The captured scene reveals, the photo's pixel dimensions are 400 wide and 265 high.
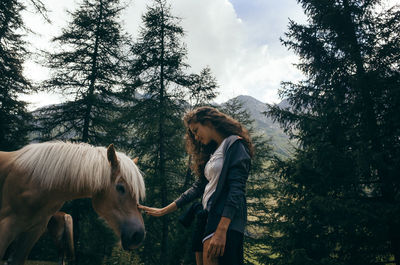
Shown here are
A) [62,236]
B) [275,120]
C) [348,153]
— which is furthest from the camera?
[275,120]

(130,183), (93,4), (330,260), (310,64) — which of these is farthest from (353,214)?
(93,4)

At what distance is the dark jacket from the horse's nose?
2.29ft

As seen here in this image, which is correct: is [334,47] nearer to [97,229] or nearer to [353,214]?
[353,214]

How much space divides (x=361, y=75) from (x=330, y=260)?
490cm

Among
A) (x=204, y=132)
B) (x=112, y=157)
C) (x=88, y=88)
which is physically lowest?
(x=112, y=157)

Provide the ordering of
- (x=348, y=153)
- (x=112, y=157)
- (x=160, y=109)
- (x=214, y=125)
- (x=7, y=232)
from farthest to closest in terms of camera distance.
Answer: (x=160, y=109), (x=348, y=153), (x=112, y=157), (x=214, y=125), (x=7, y=232)

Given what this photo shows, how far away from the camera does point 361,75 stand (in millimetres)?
5883

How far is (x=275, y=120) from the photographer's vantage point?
27.3 ft

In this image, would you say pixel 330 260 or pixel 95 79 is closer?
pixel 330 260

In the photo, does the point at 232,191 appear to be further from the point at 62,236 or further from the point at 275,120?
the point at 275,120

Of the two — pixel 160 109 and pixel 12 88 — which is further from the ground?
pixel 12 88

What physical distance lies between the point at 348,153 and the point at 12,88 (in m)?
17.2

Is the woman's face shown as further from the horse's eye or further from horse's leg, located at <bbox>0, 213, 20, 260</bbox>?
horse's leg, located at <bbox>0, 213, 20, 260</bbox>

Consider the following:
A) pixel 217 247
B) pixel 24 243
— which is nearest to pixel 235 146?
pixel 217 247
